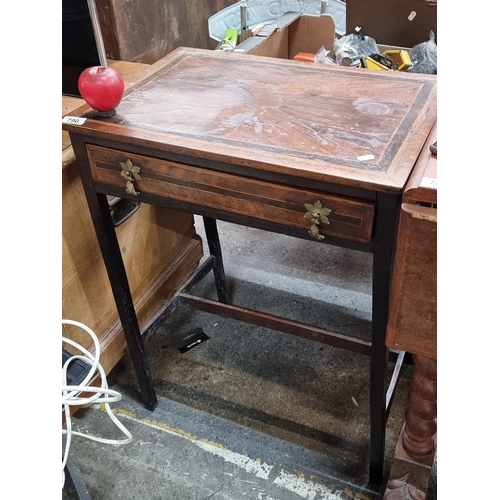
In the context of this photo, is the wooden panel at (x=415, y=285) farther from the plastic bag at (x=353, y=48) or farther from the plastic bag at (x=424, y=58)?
the plastic bag at (x=353, y=48)

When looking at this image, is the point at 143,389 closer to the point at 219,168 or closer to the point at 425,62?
the point at 219,168

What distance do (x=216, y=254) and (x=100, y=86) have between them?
0.90 m

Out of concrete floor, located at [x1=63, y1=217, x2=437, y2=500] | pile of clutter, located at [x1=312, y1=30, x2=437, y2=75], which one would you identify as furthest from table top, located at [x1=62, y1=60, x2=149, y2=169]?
concrete floor, located at [x1=63, y1=217, x2=437, y2=500]

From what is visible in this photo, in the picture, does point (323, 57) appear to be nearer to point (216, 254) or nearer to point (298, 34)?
point (298, 34)

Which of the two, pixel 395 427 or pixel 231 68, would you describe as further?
pixel 395 427

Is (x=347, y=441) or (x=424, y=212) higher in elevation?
(x=424, y=212)

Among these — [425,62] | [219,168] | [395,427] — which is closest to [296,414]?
[395,427]

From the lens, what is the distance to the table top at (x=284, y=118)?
92cm

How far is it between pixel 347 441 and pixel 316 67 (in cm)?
98

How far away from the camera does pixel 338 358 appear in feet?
5.58

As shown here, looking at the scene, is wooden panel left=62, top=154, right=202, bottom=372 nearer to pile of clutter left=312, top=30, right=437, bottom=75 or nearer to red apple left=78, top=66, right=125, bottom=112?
red apple left=78, top=66, right=125, bottom=112

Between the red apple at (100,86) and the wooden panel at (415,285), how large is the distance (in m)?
0.60

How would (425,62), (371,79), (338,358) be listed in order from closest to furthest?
1. (371,79)
2. (338,358)
3. (425,62)

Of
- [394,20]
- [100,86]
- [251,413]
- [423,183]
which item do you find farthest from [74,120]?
[394,20]
